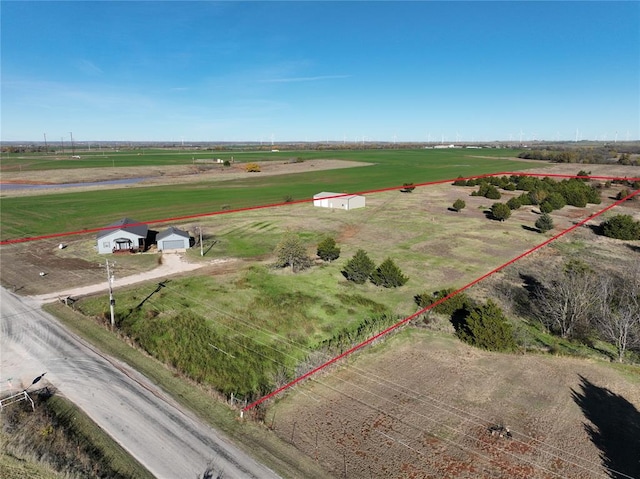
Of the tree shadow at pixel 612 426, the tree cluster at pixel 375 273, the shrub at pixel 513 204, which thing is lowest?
the tree shadow at pixel 612 426

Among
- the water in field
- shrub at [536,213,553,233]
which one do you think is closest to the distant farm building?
shrub at [536,213,553,233]

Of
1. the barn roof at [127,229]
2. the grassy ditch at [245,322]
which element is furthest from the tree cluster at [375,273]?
the barn roof at [127,229]

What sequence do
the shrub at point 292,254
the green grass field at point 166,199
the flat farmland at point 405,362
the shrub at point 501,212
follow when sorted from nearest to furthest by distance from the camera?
the flat farmland at point 405,362 < the shrub at point 292,254 < the shrub at point 501,212 < the green grass field at point 166,199

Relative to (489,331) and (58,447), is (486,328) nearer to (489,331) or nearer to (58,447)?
(489,331)

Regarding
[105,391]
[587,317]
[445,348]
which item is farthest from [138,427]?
[587,317]

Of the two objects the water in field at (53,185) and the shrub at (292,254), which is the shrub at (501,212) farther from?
the water in field at (53,185)

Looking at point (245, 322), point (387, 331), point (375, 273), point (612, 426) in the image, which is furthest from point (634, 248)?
point (245, 322)
